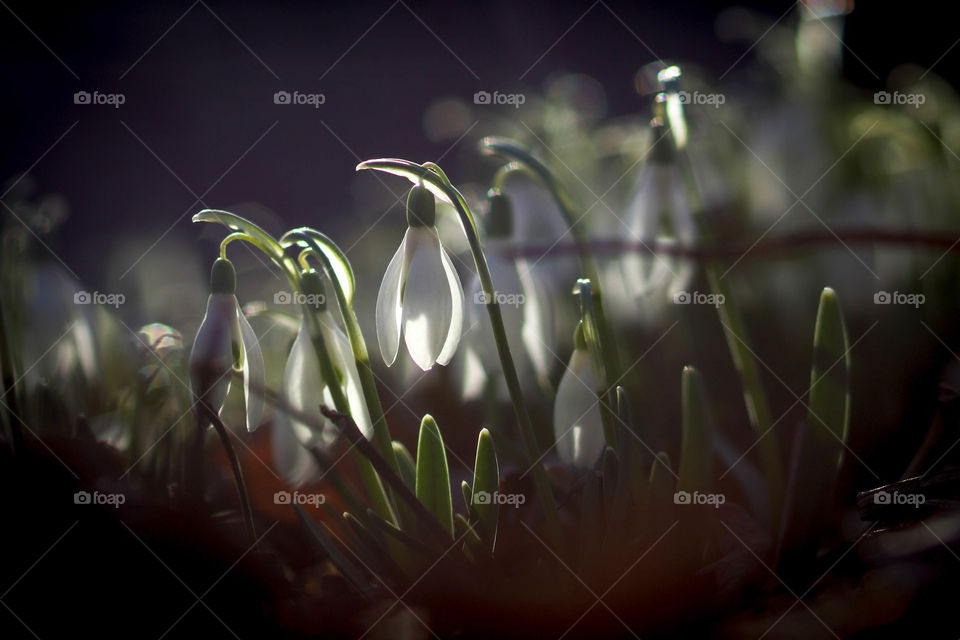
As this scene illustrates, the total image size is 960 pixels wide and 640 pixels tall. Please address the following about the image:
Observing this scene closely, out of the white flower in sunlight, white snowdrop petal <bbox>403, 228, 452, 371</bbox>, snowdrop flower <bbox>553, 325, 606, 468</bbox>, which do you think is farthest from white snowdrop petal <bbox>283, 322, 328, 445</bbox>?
the white flower in sunlight

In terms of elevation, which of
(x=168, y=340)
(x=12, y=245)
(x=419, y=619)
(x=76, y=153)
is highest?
(x=76, y=153)

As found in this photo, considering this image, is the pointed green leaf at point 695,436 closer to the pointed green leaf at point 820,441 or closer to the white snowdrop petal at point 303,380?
the pointed green leaf at point 820,441

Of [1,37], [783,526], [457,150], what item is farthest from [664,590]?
[1,37]

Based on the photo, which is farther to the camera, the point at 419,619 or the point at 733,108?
the point at 733,108

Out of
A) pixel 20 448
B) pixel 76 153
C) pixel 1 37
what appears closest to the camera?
pixel 20 448

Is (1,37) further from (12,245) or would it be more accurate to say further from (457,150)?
(12,245)

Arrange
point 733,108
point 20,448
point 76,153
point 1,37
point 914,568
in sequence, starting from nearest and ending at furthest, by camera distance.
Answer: point 914,568 → point 20,448 → point 733,108 → point 1,37 → point 76,153
